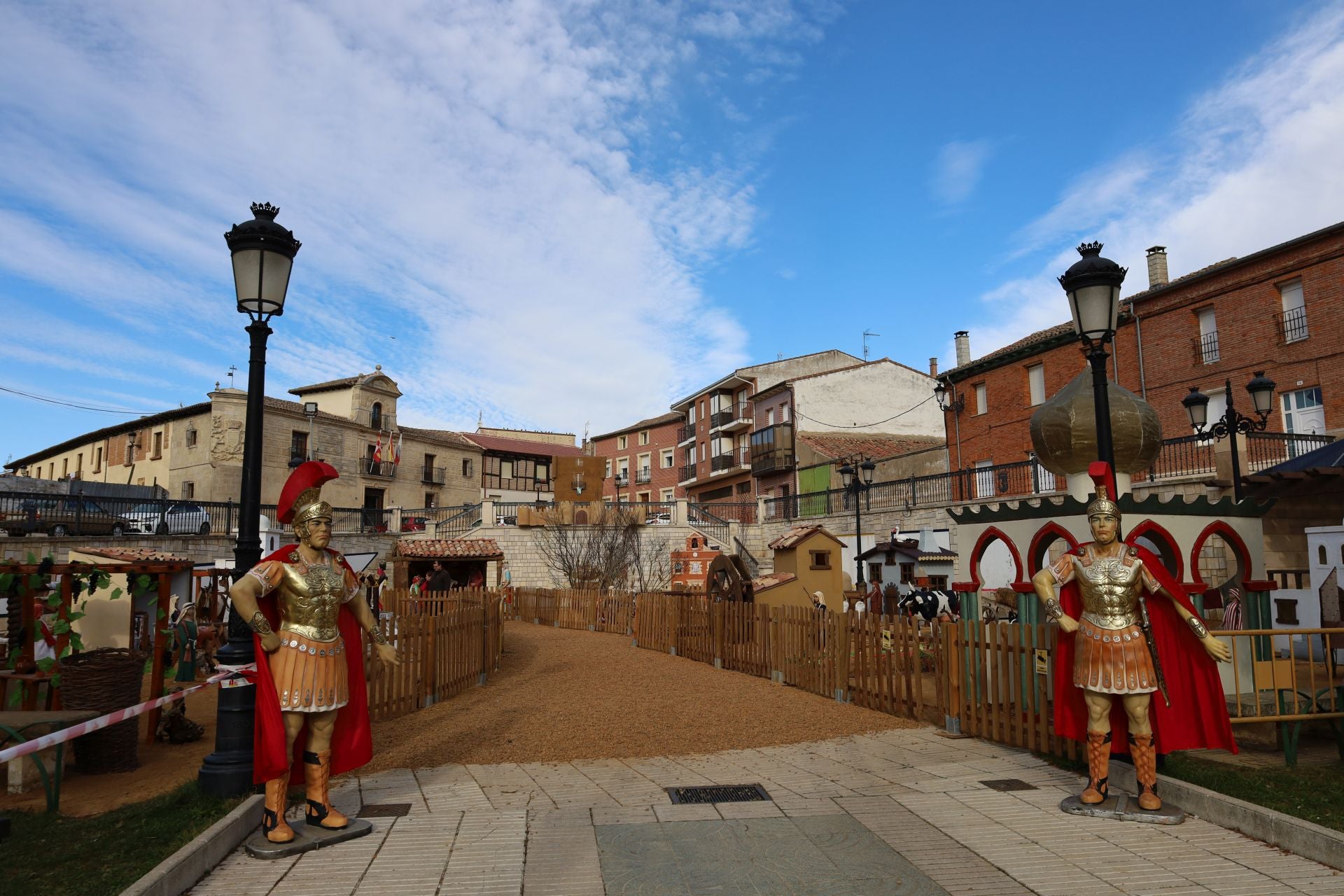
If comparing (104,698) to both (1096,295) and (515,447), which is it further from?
(515,447)

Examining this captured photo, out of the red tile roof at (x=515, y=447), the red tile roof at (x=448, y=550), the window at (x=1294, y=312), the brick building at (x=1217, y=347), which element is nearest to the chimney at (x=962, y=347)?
the brick building at (x=1217, y=347)

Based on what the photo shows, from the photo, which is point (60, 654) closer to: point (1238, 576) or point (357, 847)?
point (357, 847)

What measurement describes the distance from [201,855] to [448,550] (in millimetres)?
21059

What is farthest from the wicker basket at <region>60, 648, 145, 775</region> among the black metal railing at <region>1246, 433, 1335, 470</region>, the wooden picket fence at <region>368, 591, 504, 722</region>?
the black metal railing at <region>1246, 433, 1335, 470</region>

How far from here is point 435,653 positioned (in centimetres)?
962

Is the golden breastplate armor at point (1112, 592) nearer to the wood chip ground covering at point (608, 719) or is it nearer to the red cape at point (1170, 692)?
the red cape at point (1170, 692)

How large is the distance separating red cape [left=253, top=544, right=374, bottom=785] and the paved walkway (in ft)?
1.45

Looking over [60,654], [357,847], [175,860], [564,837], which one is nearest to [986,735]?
[564,837]

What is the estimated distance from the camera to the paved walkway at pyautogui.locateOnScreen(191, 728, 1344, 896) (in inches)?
154

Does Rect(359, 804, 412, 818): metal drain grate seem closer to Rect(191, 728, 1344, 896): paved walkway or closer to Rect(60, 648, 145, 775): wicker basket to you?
Rect(191, 728, 1344, 896): paved walkway

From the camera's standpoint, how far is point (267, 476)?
3912cm

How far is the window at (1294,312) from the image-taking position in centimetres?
2104

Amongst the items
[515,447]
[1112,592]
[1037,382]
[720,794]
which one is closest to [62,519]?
[720,794]

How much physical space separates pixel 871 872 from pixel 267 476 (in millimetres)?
40274
